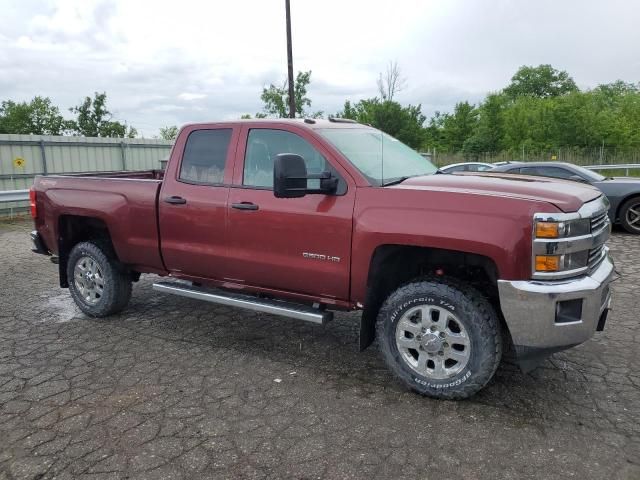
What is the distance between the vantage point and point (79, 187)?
5293mm

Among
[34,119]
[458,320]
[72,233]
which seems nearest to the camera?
[458,320]

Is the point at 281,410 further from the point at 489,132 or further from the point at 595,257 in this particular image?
the point at 489,132

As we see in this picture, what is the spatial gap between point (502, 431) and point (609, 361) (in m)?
1.54

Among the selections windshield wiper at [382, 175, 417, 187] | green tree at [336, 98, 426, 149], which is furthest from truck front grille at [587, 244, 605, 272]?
green tree at [336, 98, 426, 149]

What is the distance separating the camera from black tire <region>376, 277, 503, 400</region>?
3381 mm

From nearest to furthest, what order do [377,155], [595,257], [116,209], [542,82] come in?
1. [595,257]
2. [377,155]
3. [116,209]
4. [542,82]

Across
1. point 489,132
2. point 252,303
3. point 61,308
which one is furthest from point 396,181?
point 489,132

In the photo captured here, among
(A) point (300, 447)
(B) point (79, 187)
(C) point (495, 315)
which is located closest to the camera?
(A) point (300, 447)

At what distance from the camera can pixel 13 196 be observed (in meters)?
12.7

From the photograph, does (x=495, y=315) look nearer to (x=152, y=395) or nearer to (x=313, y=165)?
(x=313, y=165)

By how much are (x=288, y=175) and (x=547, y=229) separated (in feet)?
5.44

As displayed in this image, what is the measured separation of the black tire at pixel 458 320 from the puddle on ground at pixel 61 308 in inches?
138

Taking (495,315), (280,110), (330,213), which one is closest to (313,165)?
(330,213)

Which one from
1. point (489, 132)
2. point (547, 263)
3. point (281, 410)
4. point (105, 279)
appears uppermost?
point (489, 132)
